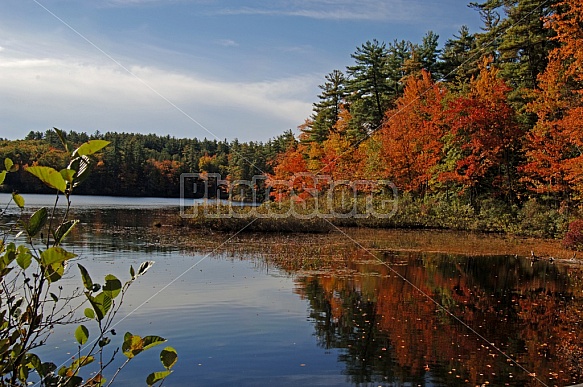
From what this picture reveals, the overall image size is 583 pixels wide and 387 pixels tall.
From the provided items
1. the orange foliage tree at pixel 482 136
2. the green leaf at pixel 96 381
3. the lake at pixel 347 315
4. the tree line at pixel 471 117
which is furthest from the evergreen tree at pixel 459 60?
the green leaf at pixel 96 381


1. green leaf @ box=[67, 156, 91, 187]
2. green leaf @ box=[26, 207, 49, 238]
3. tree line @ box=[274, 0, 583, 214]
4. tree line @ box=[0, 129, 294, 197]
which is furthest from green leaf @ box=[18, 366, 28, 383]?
tree line @ box=[0, 129, 294, 197]

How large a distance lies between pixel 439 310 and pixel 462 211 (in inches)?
841

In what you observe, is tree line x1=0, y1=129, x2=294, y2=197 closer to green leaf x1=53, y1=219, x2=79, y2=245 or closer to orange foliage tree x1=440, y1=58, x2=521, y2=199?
orange foliage tree x1=440, y1=58, x2=521, y2=199

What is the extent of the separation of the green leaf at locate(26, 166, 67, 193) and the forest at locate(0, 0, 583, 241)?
13.3m

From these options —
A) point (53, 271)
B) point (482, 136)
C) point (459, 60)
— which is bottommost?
point (53, 271)

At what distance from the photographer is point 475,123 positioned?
93.9ft

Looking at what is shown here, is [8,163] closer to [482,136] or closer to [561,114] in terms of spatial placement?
[561,114]

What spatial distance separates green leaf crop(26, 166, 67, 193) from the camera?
162cm

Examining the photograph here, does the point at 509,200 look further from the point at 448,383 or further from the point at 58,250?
the point at 58,250

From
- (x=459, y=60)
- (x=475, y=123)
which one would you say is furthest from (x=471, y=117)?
(x=459, y=60)

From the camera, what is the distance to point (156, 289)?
12.2 m

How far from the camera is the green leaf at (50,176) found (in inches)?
63.8

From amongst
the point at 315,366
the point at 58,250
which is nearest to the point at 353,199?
the point at 315,366

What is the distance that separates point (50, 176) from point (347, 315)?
919 cm
